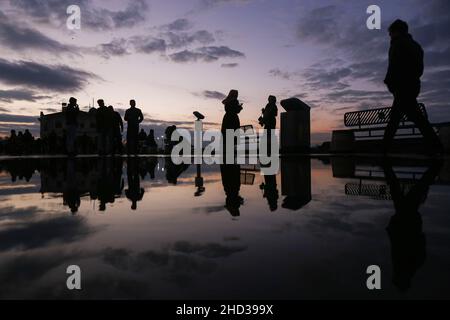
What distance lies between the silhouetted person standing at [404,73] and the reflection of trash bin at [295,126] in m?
7.40

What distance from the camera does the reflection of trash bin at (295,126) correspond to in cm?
1483

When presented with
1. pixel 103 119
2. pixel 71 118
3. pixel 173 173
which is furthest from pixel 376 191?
pixel 103 119

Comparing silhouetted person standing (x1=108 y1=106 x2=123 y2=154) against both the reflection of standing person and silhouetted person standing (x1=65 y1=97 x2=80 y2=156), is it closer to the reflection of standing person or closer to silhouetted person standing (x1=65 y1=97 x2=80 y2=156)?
silhouetted person standing (x1=65 y1=97 x2=80 y2=156)

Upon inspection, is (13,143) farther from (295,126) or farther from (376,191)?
(376,191)

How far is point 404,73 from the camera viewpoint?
718cm

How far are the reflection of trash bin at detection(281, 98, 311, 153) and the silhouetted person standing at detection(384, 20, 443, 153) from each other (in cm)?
740

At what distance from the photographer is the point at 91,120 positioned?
79938 mm

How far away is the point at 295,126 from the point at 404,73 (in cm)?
782

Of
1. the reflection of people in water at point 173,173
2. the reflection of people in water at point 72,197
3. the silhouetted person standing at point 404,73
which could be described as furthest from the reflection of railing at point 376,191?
the silhouetted person standing at point 404,73

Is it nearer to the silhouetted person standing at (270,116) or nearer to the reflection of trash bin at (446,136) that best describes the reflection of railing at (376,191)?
the reflection of trash bin at (446,136)

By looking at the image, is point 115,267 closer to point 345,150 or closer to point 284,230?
point 284,230

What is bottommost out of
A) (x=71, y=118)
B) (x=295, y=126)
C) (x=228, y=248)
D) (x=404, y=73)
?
(x=228, y=248)

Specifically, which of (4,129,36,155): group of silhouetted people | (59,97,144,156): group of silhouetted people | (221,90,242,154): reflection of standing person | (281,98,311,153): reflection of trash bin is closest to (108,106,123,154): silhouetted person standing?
(59,97,144,156): group of silhouetted people

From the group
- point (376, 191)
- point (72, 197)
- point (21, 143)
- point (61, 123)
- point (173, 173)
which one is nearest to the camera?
point (72, 197)
